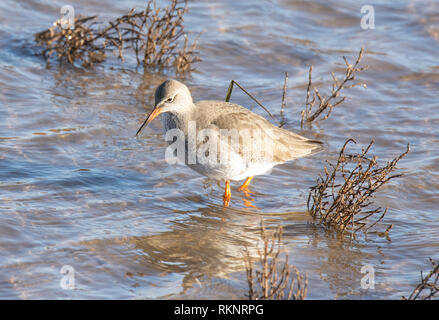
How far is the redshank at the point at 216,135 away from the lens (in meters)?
6.36

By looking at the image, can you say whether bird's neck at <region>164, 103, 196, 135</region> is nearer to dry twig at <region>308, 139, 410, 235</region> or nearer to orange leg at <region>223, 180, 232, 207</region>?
orange leg at <region>223, 180, 232, 207</region>

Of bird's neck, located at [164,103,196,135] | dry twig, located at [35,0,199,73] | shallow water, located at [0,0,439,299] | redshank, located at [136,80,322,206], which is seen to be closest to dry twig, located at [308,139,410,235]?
shallow water, located at [0,0,439,299]

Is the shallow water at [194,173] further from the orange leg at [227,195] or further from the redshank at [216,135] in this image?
the redshank at [216,135]

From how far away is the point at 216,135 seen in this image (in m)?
6.41

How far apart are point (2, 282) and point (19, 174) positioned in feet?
6.95

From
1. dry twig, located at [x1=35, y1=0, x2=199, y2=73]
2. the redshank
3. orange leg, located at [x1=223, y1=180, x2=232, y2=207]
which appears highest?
dry twig, located at [x1=35, y1=0, x2=199, y2=73]

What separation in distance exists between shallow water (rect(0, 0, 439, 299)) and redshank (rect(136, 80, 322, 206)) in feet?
1.43

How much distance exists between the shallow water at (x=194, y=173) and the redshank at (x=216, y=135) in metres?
A: 0.44

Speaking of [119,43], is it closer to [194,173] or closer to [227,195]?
[194,173]

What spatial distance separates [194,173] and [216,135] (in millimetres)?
1020

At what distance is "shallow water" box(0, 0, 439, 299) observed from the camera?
208 inches

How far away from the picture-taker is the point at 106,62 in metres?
10.0
